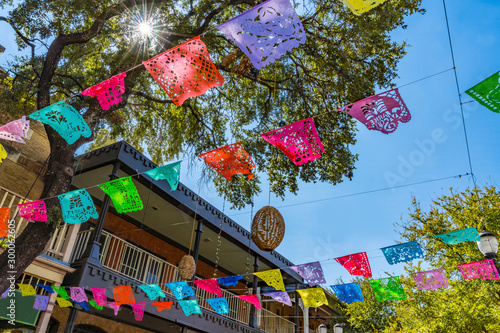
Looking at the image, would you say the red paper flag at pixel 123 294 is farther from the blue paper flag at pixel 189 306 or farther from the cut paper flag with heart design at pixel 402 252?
the cut paper flag with heart design at pixel 402 252

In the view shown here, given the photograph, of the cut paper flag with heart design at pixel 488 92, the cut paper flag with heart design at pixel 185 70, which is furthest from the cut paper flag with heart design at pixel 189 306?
the cut paper flag with heart design at pixel 488 92

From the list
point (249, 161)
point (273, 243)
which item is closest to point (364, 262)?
point (273, 243)

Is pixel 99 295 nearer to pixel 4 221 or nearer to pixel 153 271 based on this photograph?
pixel 4 221

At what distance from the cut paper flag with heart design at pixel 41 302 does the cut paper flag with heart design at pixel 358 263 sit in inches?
266

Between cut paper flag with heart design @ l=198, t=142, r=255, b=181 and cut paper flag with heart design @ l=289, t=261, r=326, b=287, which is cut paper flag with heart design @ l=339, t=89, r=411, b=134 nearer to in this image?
cut paper flag with heart design @ l=198, t=142, r=255, b=181

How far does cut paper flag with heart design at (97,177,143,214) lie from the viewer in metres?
6.43

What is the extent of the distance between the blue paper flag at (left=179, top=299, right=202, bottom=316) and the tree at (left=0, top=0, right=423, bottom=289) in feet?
12.6

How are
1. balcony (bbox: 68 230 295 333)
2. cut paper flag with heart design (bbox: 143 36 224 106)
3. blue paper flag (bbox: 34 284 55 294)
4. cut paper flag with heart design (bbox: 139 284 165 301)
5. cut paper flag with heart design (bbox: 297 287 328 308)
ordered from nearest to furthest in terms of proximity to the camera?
cut paper flag with heart design (bbox: 143 36 224 106)
blue paper flag (bbox: 34 284 55 294)
cut paper flag with heart design (bbox: 139 284 165 301)
balcony (bbox: 68 230 295 333)
cut paper flag with heart design (bbox: 297 287 328 308)

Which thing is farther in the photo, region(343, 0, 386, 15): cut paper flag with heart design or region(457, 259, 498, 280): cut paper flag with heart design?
region(457, 259, 498, 280): cut paper flag with heart design

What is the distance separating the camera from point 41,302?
724 centimetres

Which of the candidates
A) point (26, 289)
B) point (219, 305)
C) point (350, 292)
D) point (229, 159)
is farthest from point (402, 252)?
point (26, 289)

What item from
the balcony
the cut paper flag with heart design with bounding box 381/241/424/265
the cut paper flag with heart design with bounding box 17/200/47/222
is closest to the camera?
the cut paper flag with heart design with bounding box 17/200/47/222

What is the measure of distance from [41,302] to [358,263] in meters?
7.27

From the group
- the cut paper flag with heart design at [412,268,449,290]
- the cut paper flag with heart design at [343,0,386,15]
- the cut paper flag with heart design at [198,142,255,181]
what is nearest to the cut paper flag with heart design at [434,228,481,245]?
the cut paper flag with heart design at [412,268,449,290]
